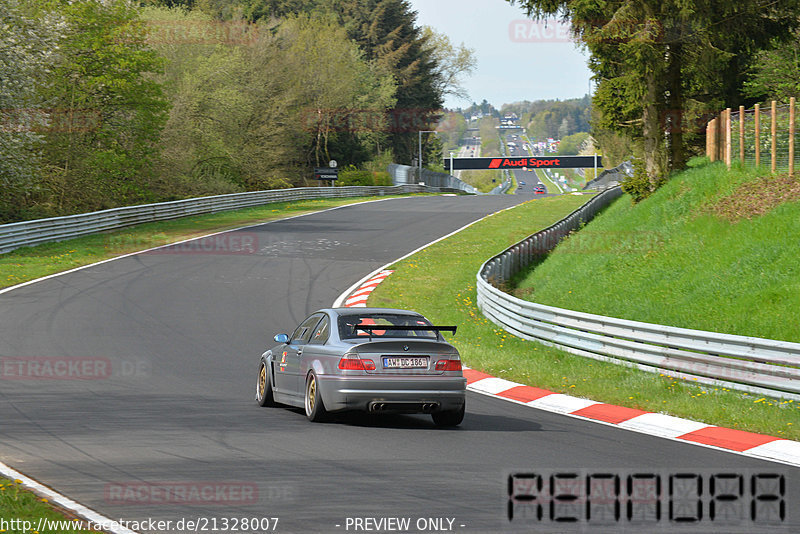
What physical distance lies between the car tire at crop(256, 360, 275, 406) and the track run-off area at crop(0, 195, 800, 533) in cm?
32

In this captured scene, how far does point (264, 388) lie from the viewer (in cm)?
1289

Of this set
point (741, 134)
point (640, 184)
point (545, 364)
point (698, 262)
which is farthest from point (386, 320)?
point (640, 184)

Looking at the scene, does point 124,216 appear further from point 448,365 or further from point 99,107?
point 448,365

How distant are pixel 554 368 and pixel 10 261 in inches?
810

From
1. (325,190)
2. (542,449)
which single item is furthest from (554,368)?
(325,190)

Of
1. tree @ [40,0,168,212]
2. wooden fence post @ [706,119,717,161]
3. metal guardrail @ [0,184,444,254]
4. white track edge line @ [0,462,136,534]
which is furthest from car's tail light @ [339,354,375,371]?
tree @ [40,0,168,212]

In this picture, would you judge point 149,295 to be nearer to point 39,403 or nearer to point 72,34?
point 39,403

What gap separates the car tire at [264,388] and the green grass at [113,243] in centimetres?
1516

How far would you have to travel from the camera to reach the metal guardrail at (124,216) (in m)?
32.8

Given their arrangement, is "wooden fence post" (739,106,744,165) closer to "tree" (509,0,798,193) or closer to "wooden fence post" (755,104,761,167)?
"wooden fence post" (755,104,761,167)

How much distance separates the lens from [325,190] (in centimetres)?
6538

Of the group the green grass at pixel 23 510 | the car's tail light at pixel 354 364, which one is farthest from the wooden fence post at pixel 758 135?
the green grass at pixel 23 510

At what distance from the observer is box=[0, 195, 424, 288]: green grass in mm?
28812

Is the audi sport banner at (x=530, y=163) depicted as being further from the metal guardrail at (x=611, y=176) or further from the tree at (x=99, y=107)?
the tree at (x=99, y=107)
